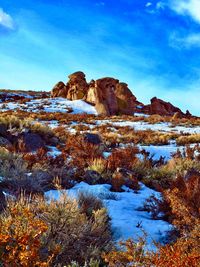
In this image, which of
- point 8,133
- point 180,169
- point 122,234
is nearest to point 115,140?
point 8,133

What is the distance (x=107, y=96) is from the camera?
4009 cm

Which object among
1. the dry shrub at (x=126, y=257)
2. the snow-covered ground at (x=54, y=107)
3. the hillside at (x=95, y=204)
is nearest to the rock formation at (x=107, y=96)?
the snow-covered ground at (x=54, y=107)

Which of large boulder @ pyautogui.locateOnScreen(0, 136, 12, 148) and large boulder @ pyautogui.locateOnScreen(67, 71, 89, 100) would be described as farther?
large boulder @ pyautogui.locateOnScreen(67, 71, 89, 100)

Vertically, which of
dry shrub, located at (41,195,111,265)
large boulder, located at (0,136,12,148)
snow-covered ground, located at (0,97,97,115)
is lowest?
dry shrub, located at (41,195,111,265)

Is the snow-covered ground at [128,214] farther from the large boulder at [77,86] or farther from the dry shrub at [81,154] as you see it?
the large boulder at [77,86]

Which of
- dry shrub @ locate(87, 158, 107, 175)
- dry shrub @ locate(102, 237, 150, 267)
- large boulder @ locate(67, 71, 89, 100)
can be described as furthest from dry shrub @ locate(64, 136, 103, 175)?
large boulder @ locate(67, 71, 89, 100)

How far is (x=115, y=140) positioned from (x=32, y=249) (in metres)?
12.3

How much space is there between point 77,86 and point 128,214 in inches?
1768

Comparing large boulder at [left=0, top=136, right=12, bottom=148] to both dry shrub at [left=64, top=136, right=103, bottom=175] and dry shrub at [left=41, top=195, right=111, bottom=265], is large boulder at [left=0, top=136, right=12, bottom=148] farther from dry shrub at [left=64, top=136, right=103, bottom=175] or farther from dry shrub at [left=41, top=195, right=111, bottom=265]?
dry shrub at [left=41, top=195, right=111, bottom=265]

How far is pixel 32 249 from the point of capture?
230 centimetres

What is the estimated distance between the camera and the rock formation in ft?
128

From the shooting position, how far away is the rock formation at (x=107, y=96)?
39.0 meters

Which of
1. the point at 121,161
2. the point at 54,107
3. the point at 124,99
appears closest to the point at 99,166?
the point at 121,161

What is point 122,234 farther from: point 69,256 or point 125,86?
point 125,86
